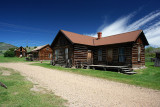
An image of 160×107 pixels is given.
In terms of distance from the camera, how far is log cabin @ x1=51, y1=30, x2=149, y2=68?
14.3 meters

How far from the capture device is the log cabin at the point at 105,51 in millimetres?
14273

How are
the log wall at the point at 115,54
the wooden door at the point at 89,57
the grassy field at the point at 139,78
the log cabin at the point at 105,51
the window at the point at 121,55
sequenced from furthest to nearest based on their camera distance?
the wooden door at the point at 89,57 → the window at the point at 121,55 → the log cabin at the point at 105,51 → the log wall at the point at 115,54 → the grassy field at the point at 139,78

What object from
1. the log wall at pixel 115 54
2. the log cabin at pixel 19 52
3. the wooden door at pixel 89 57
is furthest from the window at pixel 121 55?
the log cabin at pixel 19 52

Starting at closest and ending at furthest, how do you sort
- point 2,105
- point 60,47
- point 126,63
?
point 2,105 → point 126,63 → point 60,47

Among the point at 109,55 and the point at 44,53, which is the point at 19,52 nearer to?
the point at 44,53

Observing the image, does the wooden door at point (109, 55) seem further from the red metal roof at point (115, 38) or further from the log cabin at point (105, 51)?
the red metal roof at point (115, 38)

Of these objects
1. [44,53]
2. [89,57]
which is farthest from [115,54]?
[44,53]

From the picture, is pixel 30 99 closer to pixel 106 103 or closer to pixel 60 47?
pixel 106 103

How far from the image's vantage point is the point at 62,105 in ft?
12.5

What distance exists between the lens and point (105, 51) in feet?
54.9

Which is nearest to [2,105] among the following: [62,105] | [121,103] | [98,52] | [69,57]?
[62,105]

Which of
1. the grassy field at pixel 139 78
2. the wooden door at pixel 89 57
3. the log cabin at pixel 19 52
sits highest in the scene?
the log cabin at pixel 19 52

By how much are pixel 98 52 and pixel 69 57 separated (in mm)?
5071

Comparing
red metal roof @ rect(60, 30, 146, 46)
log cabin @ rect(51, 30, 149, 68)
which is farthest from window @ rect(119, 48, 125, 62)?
red metal roof @ rect(60, 30, 146, 46)
